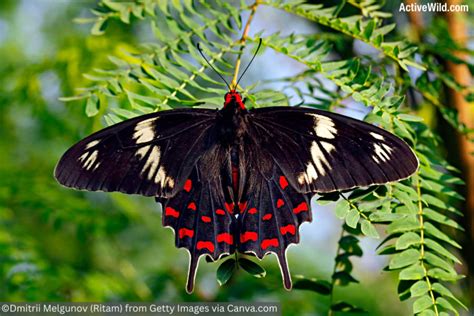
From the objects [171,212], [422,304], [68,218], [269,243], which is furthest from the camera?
[68,218]

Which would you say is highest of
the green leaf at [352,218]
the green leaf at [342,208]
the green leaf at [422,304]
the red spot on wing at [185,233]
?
Answer: the red spot on wing at [185,233]

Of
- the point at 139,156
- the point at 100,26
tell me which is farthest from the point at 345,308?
the point at 100,26

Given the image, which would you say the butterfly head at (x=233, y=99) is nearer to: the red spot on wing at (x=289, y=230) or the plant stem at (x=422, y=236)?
the red spot on wing at (x=289, y=230)

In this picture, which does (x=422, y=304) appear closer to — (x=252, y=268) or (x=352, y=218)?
(x=352, y=218)

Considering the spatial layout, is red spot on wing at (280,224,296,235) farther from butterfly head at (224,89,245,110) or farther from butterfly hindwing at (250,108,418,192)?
butterfly head at (224,89,245,110)

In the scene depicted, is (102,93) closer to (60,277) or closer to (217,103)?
(217,103)

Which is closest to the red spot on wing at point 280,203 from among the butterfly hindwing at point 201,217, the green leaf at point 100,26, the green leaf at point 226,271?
the butterfly hindwing at point 201,217
